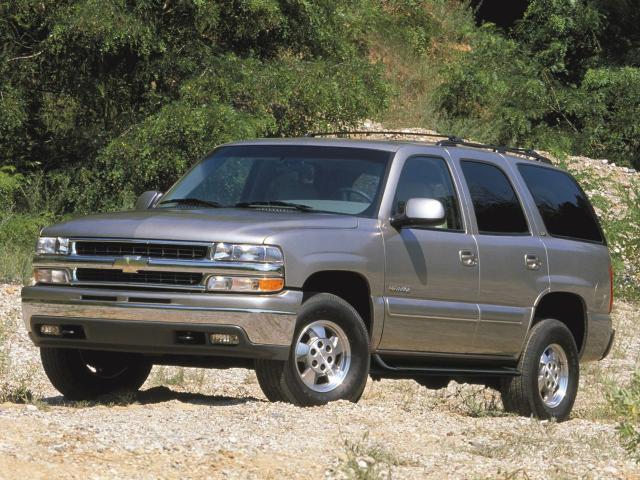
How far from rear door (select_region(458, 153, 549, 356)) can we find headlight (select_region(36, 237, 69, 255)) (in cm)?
281

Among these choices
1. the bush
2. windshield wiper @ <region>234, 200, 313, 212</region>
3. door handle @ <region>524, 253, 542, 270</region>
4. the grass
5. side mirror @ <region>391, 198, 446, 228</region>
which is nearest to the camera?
the grass

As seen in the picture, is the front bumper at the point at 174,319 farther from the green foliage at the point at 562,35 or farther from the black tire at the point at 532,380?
the green foliage at the point at 562,35

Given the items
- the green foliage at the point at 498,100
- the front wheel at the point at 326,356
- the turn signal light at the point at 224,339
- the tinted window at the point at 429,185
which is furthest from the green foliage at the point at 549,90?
the turn signal light at the point at 224,339

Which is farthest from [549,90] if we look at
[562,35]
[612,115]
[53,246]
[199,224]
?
[199,224]

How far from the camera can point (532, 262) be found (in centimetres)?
988

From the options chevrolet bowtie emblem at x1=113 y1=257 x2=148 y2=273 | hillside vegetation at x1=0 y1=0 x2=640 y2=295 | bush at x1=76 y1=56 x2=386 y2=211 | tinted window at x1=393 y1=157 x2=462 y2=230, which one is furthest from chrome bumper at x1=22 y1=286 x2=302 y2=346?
bush at x1=76 y1=56 x2=386 y2=211

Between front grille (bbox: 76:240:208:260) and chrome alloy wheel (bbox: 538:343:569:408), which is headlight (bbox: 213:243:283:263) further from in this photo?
chrome alloy wheel (bbox: 538:343:569:408)

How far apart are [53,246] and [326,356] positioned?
1798 mm

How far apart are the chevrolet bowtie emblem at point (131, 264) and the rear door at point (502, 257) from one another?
2506mm

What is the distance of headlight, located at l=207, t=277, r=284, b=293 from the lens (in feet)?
25.7

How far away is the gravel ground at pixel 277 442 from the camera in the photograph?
631 cm

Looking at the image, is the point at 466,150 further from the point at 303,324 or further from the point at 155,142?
the point at 155,142

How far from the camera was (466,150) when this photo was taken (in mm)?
9789

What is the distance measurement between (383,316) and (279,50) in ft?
44.2
